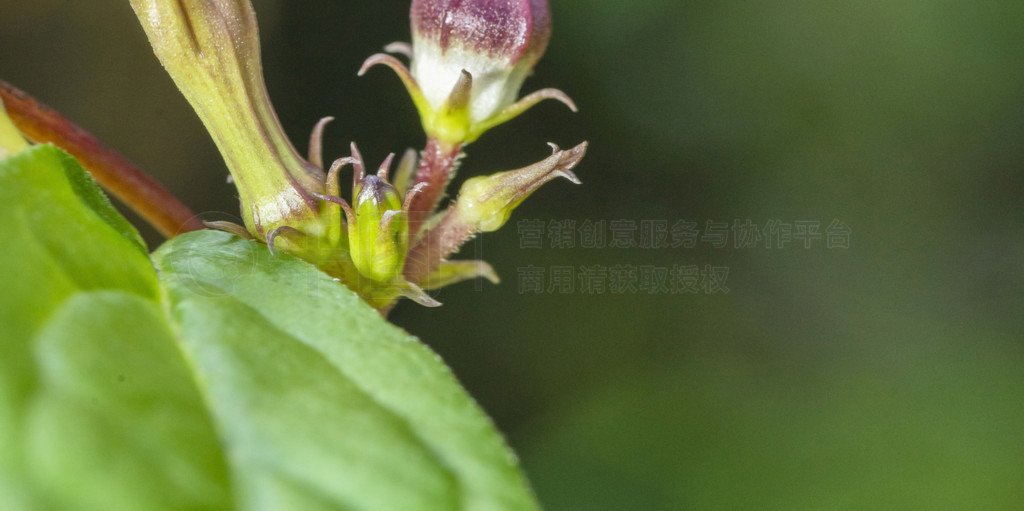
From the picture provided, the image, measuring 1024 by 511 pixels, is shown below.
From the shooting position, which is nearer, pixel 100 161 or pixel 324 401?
pixel 324 401

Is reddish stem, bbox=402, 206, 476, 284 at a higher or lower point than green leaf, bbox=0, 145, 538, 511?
lower

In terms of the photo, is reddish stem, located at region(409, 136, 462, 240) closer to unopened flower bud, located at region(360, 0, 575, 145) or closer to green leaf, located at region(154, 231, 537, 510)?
unopened flower bud, located at region(360, 0, 575, 145)

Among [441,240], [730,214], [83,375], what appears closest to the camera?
[83,375]

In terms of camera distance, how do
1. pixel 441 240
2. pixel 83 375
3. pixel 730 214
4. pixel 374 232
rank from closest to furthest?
pixel 83 375, pixel 374 232, pixel 441 240, pixel 730 214

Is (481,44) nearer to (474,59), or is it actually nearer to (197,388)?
(474,59)

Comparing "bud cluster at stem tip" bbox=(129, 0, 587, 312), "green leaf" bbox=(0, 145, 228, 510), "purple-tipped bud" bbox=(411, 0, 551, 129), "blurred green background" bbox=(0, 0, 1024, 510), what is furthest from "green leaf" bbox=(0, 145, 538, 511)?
"blurred green background" bbox=(0, 0, 1024, 510)

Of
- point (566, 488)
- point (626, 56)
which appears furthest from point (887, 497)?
point (626, 56)

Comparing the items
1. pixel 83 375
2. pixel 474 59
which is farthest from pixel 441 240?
pixel 83 375
